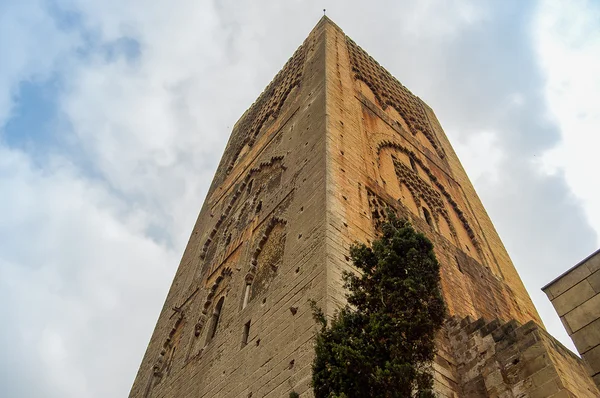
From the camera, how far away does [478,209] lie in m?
13.0

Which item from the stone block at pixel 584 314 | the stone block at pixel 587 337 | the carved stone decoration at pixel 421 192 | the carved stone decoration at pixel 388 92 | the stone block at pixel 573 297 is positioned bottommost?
the stone block at pixel 587 337

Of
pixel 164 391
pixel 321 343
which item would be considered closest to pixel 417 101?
pixel 164 391

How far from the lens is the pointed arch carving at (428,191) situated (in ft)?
34.5

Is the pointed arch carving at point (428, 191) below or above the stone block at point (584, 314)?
above

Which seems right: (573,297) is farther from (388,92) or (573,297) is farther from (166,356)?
(388,92)

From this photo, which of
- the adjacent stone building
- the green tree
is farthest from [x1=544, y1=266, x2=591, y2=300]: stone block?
the green tree

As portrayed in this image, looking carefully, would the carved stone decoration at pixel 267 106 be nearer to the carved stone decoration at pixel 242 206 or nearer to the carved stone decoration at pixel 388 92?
the carved stone decoration at pixel 388 92

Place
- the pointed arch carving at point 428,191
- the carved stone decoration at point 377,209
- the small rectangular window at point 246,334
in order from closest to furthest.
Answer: the small rectangular window at point 246,334
the carved stone decoration at point 377,209
the pointed arch carving at point 428,191

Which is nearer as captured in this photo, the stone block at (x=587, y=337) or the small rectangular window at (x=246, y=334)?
the stone block at (x=587, y=337)

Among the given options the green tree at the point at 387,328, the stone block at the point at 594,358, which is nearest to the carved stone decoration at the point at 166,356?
the green tree at the point at 387,328

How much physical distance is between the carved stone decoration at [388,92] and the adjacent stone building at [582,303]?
30.9ft

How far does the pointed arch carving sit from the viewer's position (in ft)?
34.5

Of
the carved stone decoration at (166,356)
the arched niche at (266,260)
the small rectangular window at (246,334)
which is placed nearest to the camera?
the small rectangular window at (246,334)

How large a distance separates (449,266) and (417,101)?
10325mm
